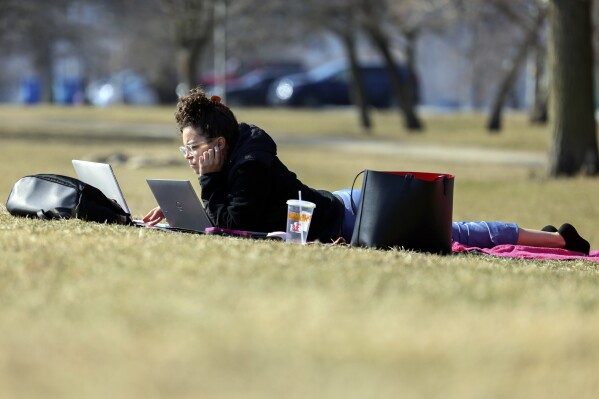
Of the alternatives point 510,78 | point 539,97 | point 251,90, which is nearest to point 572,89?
point 510,78

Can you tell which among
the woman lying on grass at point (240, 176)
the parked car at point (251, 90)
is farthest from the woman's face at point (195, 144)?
the parked car at point (251, 90)

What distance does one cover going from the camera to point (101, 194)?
27.0 ft

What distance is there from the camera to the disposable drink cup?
745 cm

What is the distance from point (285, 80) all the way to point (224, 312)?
40786 millimetres

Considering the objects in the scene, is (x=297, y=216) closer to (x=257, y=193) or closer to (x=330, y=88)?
(x=257, y=193)

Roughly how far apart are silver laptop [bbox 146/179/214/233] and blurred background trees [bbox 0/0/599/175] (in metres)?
10.9

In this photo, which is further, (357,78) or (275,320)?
(357,78)

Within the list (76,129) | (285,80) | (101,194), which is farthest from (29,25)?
(101,194)

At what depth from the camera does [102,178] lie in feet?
27.8

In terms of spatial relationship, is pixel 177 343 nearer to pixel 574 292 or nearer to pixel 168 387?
pixel 168 387

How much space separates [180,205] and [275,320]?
314 cm

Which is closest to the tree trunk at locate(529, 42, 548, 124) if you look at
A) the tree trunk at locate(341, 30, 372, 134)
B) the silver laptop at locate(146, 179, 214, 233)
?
the tree trunk at locate(341, 30, 372, 134)

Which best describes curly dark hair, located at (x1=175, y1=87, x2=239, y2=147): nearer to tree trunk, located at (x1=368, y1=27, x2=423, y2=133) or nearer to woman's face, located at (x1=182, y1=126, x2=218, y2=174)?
woman's face, located at (x1=182, y1=126, x2=218, y2=174)

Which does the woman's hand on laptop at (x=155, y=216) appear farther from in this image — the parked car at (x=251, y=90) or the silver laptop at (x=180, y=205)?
the parked car at (x=251, y=90)
